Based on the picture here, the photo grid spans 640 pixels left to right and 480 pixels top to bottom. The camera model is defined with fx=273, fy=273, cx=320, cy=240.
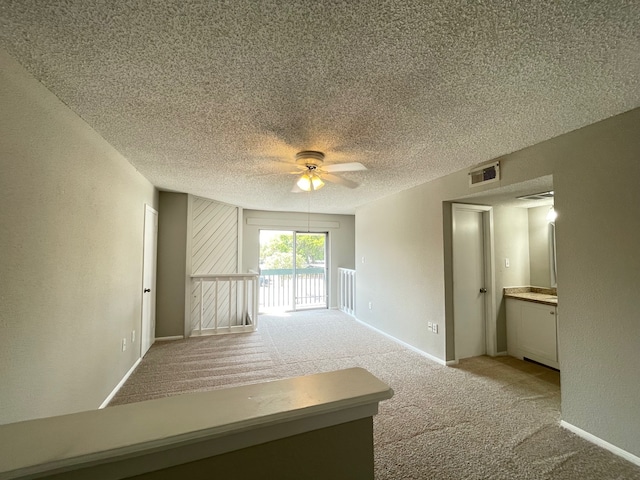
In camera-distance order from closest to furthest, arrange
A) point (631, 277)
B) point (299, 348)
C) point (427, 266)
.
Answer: point (631, 277) < point (427, 266) < point (299, 348)

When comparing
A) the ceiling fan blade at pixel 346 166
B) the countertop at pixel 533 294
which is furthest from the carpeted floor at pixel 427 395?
the ceiling fan blade at pixel 346 166

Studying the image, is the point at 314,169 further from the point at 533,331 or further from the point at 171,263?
the point at 533,331

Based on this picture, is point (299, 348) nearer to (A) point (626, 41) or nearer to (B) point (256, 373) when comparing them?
(B) point (256, 373)

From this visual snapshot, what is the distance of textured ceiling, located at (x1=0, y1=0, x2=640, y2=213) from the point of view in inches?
42.0

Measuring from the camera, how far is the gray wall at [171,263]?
4.20 meters

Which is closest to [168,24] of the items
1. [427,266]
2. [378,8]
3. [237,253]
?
[378,8]

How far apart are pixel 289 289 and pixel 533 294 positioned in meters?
4.51

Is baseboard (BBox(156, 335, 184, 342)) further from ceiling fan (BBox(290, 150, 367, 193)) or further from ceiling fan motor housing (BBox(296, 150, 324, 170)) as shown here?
Answer: ceiling fan motor housing (BBox(296, 150, 324, 170))

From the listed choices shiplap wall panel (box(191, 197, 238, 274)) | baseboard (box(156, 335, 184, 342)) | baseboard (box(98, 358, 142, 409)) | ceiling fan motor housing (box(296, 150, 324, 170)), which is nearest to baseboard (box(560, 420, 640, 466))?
ceiling fan motor housing (box(296, 150, 324, 170))

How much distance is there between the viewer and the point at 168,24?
111cm

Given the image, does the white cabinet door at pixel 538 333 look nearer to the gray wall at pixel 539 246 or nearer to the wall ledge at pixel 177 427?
the gray wall at pixel 539 246

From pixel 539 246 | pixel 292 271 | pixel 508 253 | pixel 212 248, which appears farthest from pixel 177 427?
pixel 292 271

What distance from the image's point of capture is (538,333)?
10.7ft

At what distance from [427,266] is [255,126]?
2703 millimetres
